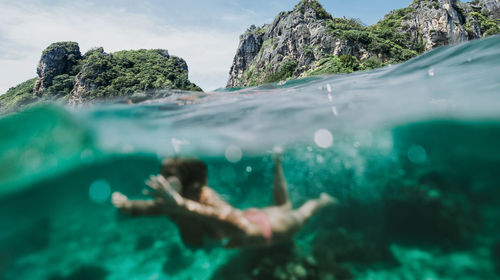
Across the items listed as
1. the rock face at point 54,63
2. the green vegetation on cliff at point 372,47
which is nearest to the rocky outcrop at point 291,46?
the green vegetation on cliff at point 372,47

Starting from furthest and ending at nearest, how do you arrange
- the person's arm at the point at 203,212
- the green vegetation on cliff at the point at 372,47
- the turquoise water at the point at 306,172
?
the green vegetation on cliff at the point at 372,47 → the turquoise water at the point at 306,172 → the person's arm at the point at 203,212

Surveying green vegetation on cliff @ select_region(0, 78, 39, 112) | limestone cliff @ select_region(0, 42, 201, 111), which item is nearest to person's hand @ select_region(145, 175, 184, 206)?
limestone cliff @ select_region(0, 42, 201, 111)

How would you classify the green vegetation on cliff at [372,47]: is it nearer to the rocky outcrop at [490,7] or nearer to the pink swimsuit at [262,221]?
the rocky outcrop at [490,7]

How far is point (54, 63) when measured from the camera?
70.4m

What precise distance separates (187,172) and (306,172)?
6.83m

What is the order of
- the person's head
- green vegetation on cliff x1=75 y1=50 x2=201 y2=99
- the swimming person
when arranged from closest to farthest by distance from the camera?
the swimming person, the person's head, green vegetation on cliff x1=75 y1=50 x2=201 y2=99

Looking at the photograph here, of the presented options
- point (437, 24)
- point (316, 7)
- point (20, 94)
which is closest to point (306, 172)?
point (437, 24)

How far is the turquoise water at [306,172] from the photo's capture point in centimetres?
513

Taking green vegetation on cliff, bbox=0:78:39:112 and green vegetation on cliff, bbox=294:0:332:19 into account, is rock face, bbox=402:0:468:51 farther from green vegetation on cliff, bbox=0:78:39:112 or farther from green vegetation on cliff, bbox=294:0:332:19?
green vegetation on cliff, bbox=0:78:39:112

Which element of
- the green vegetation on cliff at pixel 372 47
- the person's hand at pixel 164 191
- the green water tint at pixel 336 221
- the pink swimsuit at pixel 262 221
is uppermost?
the green vegetation on cliff at pixel 372 47

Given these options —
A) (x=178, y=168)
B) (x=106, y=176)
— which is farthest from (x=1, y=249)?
(x=178, y=168)

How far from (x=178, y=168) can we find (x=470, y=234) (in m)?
6.48

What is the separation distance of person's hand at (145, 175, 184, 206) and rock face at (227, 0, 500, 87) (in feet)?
125

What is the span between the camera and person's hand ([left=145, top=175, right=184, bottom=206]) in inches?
122
